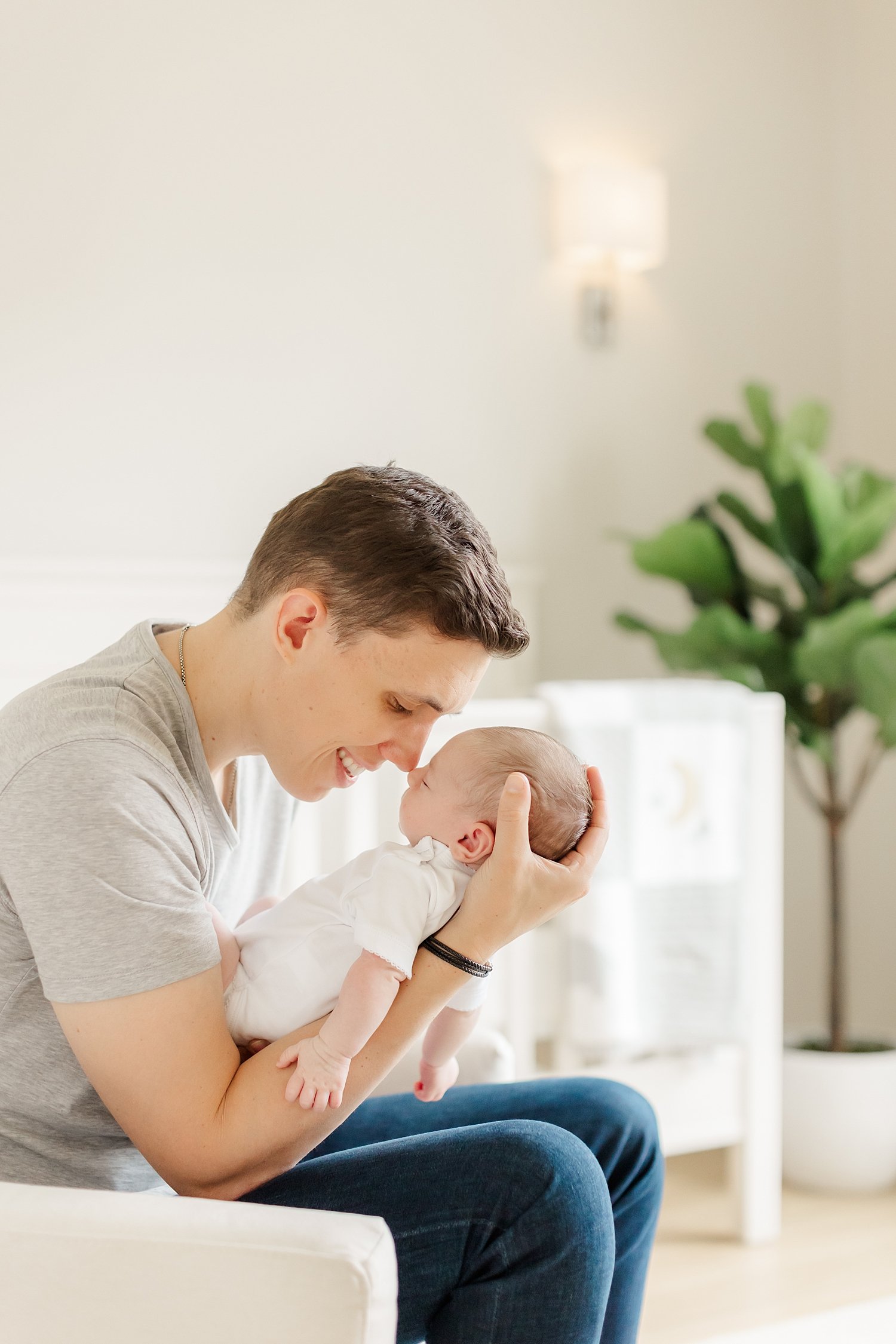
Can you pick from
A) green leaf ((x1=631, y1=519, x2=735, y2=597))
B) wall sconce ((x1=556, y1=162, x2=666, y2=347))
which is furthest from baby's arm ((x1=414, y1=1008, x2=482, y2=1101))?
wall sconce ((x1=556, y1=162, x2=666, y2=347))

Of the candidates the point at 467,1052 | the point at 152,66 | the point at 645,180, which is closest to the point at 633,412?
the point at 645,180

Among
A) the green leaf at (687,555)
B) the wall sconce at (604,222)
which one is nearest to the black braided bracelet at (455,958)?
the green leaf at (687,555)

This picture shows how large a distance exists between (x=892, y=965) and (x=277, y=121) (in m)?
2.13

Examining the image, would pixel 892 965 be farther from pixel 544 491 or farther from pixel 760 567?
pixel 544 491

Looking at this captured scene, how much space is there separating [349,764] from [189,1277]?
0.47 meters

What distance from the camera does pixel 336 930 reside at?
1.12 m

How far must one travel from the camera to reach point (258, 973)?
3.74 feet

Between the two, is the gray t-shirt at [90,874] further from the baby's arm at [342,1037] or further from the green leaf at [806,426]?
the green leaf at [806,426]

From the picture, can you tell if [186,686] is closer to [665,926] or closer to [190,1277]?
[190,1277]

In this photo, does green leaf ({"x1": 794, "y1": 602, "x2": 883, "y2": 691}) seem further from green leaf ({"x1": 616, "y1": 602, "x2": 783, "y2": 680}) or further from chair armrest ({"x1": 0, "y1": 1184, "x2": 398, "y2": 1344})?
chair armrest ({"x1": 0, "y1": 1184, "x2": 398, "y2": 1344})

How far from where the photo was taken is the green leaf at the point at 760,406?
2.42m

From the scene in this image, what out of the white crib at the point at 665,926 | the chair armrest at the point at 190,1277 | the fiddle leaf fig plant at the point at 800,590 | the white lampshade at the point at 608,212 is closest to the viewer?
the chair armrest at the point at 190,1277

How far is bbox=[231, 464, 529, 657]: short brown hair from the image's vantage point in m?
1.04

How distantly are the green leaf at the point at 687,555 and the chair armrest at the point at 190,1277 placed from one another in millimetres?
1644
